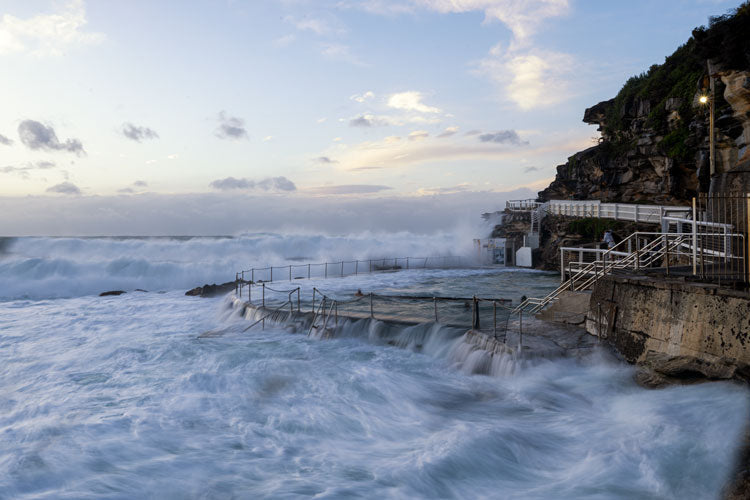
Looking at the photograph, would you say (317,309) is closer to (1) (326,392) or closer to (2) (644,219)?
(1) (326,392)

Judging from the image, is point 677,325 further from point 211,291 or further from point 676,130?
point 676,130

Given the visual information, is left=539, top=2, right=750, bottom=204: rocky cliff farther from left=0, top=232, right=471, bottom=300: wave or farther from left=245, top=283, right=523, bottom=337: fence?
left=0, top=232, right=471, bottom=300: wave

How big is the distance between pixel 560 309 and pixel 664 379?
161 inches

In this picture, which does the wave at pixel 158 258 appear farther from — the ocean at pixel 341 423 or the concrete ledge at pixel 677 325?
the concrete ledge at pixel 677 325

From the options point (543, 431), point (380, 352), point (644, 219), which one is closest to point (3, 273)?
point (380, 352)

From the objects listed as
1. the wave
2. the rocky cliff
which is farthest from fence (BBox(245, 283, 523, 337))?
the wave

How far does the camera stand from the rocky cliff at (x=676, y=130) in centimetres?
1756

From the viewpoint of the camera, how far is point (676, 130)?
28.7 metres

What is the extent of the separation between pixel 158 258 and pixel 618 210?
1768 inches

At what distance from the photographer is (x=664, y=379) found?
8.08 meters

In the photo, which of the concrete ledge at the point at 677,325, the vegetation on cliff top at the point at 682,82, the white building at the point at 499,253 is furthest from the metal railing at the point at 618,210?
the concrete ledge at the point at 677,325

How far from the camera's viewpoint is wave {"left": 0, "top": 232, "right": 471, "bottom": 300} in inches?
1380

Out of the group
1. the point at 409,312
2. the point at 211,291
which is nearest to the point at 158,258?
the point at 211,291

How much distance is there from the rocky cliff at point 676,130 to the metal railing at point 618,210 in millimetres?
2508
